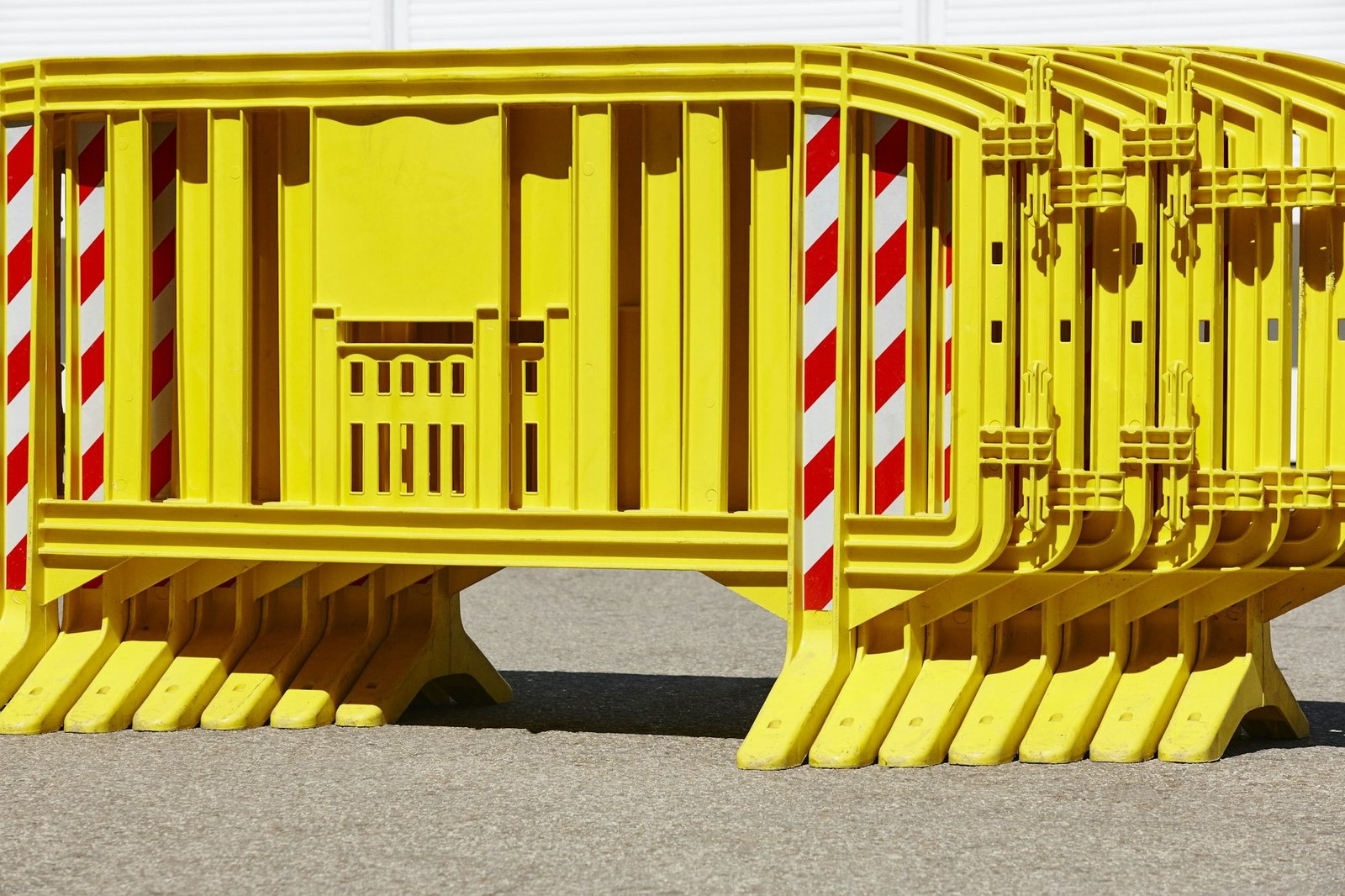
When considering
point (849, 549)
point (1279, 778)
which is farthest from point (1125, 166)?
point (1279, 778)

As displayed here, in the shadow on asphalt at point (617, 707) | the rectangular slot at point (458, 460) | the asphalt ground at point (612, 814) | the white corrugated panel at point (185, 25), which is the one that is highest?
the white corrugated panel at point (185, 25)

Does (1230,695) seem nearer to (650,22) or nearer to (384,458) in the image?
(384,458)

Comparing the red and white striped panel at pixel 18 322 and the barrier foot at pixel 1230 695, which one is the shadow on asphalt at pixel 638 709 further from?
the red and white striped panel at pixel 18 322

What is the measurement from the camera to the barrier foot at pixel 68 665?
5.59 m

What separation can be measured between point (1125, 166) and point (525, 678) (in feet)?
10.5

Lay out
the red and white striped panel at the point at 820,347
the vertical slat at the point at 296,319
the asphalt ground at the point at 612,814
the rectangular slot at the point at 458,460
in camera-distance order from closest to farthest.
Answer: the asphalt ground at the point at 612,814
the red and white striped panel at the point at 820,347
the rectangular slot at the point at 458,460
the vertical slat at the point at 296,319

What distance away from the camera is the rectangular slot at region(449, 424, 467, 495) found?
5.54 metres

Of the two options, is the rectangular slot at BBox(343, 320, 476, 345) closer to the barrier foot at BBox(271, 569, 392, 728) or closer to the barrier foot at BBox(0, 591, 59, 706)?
the barrier foot at BBox(271, 569, 392, 728)

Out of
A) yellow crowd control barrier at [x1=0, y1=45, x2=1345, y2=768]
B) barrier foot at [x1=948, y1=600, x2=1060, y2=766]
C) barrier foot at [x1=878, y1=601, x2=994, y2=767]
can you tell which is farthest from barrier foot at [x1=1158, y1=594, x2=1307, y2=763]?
barrier foot at [x1=878, y1=601, x2=994, y2=767]

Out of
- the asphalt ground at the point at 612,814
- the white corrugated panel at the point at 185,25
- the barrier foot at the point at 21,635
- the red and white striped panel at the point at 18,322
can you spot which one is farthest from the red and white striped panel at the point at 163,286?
the white corrugated panel at the point at 185,25

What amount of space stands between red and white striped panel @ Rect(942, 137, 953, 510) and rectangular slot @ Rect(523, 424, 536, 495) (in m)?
1.26

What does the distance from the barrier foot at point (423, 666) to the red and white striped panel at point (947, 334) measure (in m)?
1.79

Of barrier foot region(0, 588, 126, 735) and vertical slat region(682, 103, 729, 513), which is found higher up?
vertical slat region(682, 103, 729, 513)

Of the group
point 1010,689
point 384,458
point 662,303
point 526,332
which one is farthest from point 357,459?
point 1010,689
